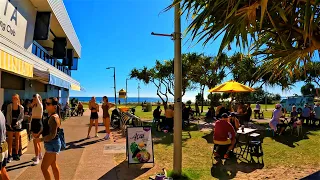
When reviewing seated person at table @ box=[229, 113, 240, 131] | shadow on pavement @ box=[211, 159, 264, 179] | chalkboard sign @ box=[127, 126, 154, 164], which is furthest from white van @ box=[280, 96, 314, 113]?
chalkboard sign @ box=[127, 126, 154, 164]

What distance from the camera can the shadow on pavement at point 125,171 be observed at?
611cm

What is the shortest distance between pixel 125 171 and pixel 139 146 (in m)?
0.73

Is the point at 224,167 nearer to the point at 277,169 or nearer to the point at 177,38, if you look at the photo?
the point at 277,169

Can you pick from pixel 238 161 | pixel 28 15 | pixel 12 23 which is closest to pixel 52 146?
pixel 238 161

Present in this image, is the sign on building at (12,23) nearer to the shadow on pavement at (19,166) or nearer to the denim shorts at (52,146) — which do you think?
the shadow on pavement at (19,166)

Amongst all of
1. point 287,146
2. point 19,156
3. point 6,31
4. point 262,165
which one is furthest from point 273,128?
point 6,31

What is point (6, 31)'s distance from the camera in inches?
408

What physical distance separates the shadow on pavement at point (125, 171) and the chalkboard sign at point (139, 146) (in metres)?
0.18

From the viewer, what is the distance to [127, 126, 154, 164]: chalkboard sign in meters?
6.82

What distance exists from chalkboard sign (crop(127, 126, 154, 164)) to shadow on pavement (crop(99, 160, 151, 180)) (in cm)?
18

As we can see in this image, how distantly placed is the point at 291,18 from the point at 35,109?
6276mm

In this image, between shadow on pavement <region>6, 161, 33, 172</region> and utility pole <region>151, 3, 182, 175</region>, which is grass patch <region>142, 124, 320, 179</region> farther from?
shadow on pavement <region>6, 161, 33, 172</region>

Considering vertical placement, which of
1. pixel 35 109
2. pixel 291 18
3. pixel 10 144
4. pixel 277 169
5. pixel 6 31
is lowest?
pixel 277 169

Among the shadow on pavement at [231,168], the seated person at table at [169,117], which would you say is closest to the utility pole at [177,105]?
the shadow on pavement at [231,168]
